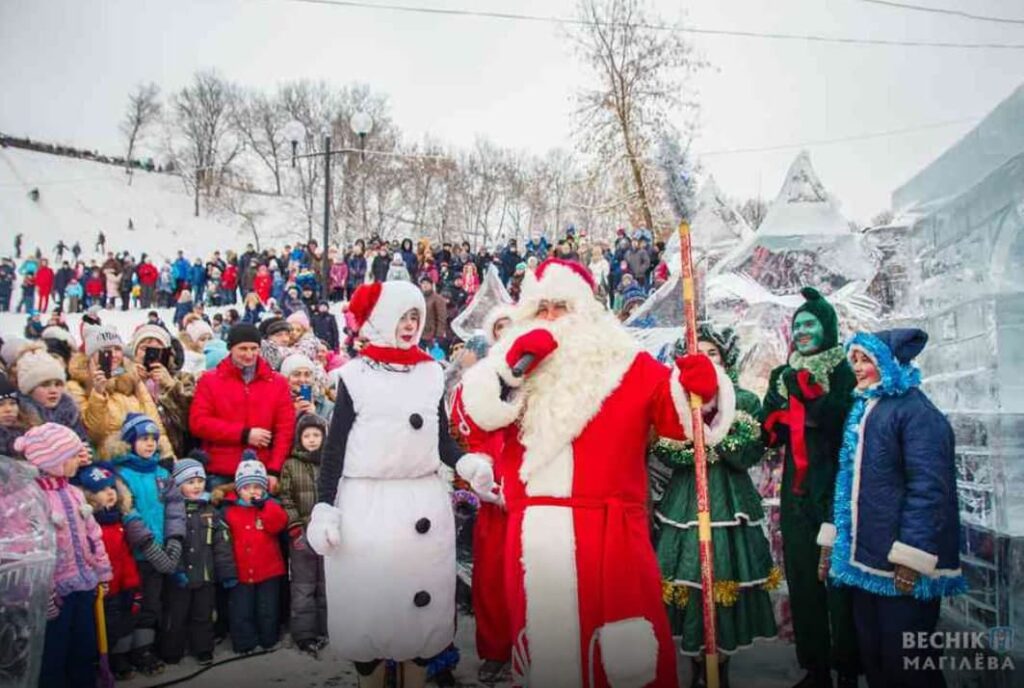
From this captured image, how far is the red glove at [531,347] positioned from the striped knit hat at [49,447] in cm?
229

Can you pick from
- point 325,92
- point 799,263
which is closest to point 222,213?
point 325,92

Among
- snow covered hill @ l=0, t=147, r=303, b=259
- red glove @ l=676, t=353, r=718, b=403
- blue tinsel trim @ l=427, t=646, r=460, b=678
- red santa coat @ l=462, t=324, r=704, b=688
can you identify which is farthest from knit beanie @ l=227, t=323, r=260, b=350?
snow covered hill @ l=0, t=147, r=303, b=259

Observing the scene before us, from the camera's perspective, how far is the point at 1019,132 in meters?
3.39

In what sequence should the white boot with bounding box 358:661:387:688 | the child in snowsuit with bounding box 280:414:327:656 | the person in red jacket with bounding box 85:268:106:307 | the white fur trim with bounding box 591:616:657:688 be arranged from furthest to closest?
the person in red jacket with bounding box 85:268:106:307 < the child in snowsuit with bounding box 280:414:327:656 < the white boot with bounding box 358:661:387:688 < the white fur trim with bounding box 591:616:657:688

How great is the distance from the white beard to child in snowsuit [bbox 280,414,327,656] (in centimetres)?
207

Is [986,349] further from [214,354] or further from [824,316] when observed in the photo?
[214,354]

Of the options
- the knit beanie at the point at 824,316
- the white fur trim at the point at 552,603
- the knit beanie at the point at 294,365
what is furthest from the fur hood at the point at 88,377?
the knit beanie at the point at 824,316

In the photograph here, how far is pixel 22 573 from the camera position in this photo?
9.98 ft

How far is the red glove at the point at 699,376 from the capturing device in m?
2.74

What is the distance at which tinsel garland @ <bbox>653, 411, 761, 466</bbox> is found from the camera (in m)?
3.74

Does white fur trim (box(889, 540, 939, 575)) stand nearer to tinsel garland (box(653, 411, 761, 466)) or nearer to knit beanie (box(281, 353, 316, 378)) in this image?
tinsel garland (box(653, 411, 761, 466))

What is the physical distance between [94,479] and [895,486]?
3.92 metres

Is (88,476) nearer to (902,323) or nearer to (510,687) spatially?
(510,687)

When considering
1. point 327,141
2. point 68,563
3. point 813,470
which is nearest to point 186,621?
point 68,563
